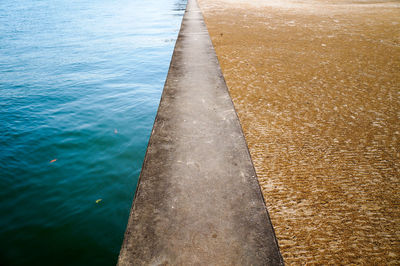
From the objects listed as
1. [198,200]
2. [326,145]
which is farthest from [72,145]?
[326,145]

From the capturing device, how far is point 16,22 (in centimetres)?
1391

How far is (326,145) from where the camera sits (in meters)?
1.77

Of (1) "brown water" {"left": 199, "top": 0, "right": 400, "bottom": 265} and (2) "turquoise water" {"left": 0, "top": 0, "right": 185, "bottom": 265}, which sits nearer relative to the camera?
(1) "brown water" {"left": 199, "top": 0, "right": 400, "bottom": 265}

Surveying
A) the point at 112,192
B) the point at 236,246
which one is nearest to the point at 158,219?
the point at 236,246

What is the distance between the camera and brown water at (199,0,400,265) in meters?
1.13

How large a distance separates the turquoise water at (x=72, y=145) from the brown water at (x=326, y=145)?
1.69 m

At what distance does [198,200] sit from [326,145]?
1213 mm

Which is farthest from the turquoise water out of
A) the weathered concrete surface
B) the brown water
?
the brown water

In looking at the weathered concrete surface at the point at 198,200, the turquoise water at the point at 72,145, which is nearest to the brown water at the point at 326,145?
the weathered concrete surface at the point at 198,200

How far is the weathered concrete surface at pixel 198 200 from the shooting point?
42.8 inches

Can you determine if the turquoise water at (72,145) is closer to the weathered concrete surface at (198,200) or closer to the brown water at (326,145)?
the weathered concrete surface at (198,200)

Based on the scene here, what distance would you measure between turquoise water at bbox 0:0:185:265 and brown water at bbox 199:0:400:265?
5.55 feet

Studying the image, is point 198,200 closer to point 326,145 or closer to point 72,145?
point 326,145

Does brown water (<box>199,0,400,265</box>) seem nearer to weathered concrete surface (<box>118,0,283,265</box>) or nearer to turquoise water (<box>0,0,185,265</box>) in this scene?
weathered concrete surface (<box>118,0,283,265</box>)
